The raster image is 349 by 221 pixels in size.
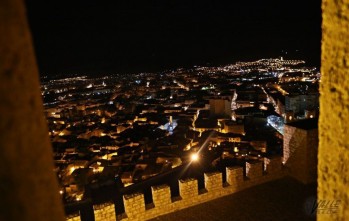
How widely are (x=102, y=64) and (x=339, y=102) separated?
126594 mm

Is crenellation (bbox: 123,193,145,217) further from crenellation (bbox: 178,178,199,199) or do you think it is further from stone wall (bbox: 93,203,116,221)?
crenellation (bbox: 178,178,199,199)

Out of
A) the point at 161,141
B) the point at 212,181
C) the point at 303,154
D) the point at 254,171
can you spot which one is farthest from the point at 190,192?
the point at 161,141

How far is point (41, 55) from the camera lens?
104750mm

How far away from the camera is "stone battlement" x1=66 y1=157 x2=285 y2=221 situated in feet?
14.4

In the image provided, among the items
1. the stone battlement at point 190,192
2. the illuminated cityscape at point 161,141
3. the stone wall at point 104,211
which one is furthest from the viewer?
the illuminated cityscape at point 161,141

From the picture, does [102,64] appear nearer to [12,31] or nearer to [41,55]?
[41,55]

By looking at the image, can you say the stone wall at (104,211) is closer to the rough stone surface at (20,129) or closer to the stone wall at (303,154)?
the rough stone surface at (20,129)

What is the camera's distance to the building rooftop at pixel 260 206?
4508 mm

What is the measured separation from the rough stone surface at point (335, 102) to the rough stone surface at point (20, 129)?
1.51 metres

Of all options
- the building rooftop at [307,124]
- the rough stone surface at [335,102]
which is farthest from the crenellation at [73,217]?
the building rooftop at [307,124]

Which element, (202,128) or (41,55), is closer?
(202,128)

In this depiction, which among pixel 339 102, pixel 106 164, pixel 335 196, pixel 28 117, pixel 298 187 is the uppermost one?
pixel 28 117

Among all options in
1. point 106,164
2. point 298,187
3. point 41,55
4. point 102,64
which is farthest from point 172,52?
point 298,187

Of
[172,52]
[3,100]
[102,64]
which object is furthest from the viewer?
[172,52]
